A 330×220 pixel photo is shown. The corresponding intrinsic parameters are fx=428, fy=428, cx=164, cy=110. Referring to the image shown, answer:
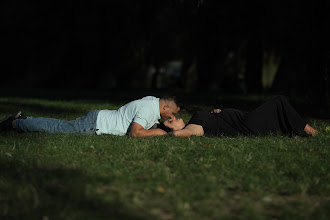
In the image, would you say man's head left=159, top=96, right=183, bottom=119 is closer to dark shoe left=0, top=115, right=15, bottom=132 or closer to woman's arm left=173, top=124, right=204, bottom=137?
woman's arm left=173, top=124, right=204, bottom=137

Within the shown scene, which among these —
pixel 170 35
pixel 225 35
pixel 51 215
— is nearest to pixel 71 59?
pixel 170 35

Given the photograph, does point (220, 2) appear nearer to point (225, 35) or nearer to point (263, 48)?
point (225, 35)

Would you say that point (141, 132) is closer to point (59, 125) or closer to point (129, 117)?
point (129, 117)

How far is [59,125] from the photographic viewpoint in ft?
26.7

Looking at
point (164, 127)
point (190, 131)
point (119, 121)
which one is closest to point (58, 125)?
point (119, 121)

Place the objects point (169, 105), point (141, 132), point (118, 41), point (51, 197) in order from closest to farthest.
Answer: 1. point (51, 197)
2. point (141, 132)
3. point (169, 105)
4. point (118, 41)

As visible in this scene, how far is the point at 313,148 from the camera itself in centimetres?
688

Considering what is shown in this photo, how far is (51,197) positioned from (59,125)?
12.7ft

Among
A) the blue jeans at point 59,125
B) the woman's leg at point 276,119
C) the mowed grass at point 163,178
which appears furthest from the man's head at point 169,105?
the woman's leg at point 276,119

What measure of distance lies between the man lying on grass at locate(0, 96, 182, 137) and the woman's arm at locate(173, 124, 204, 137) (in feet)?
0.88

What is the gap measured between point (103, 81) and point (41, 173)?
24347 millimetres

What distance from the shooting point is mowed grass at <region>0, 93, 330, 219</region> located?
4.15m

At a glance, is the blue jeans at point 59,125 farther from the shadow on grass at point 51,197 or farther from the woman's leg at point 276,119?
the woman's leg at point 276,119

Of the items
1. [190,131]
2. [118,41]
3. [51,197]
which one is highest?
[118,41]
